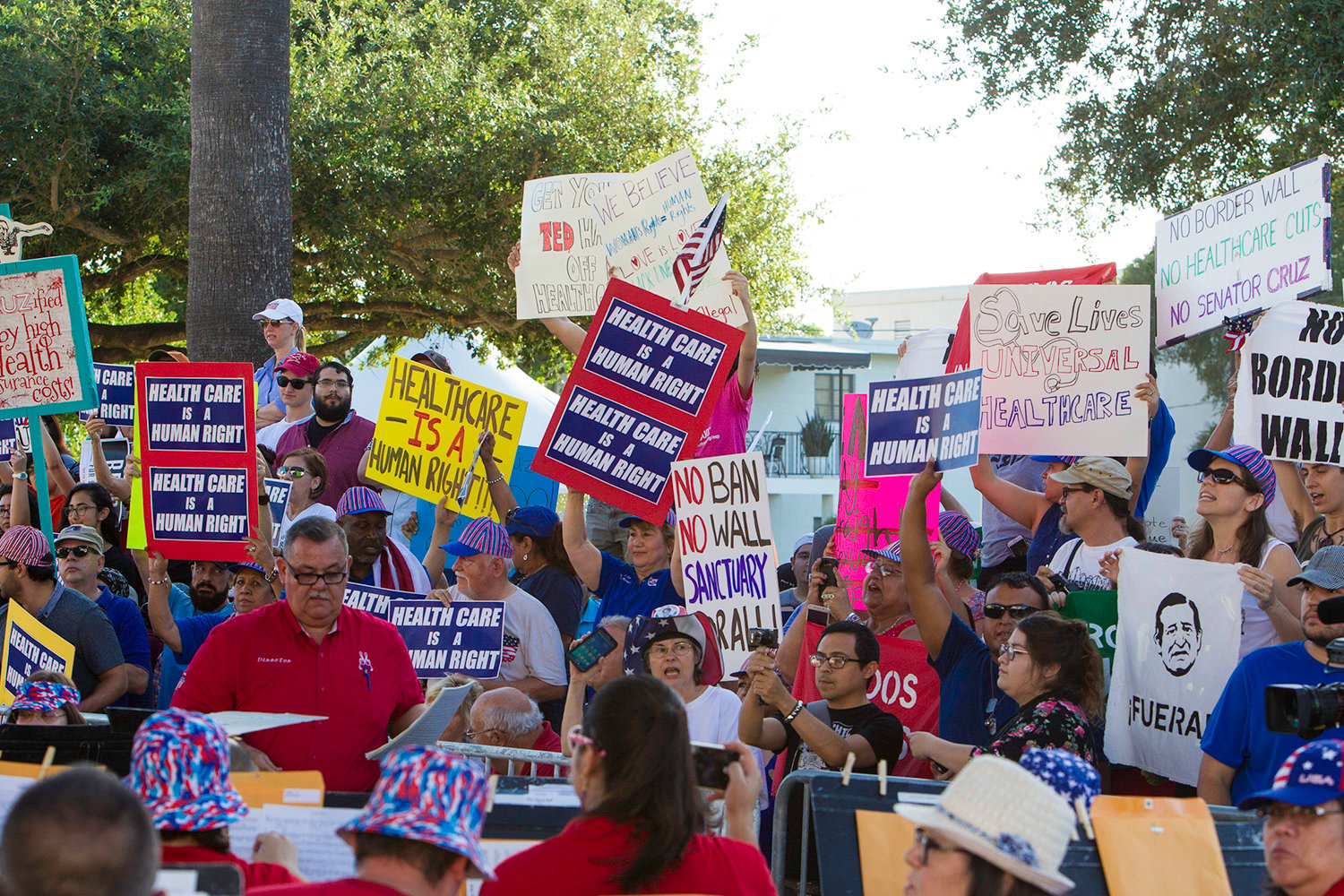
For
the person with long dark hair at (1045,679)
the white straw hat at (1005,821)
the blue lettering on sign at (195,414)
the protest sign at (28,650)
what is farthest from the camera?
the blue lettering on sign at (195,414)

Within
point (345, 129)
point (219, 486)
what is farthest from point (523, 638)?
point (345, 129)

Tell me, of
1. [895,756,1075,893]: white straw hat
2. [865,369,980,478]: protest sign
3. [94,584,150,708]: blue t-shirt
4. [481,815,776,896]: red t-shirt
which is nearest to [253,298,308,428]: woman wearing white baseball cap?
[94,584,150,708]: blue t-shirt

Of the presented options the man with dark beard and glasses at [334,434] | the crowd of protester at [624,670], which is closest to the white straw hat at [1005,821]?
the crowd of protester at [624,670]

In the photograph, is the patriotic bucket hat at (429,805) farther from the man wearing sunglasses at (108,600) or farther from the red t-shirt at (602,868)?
the man wearing sunglasses at (108,600)

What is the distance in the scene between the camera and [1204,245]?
836cm

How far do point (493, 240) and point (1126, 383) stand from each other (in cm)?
1033

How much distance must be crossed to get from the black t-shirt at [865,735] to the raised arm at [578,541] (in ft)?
6.23

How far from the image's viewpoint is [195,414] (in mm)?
8086

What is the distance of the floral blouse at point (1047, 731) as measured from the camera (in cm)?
513

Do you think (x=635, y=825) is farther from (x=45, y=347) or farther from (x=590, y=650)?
(x=45, y=347)

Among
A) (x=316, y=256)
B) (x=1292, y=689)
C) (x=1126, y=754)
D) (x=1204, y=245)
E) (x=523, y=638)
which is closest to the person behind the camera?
(x=1292, y=689)

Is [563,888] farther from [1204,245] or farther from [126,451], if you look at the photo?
[126,451]

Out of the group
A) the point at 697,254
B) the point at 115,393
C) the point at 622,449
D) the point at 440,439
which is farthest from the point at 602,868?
the point at 115,393

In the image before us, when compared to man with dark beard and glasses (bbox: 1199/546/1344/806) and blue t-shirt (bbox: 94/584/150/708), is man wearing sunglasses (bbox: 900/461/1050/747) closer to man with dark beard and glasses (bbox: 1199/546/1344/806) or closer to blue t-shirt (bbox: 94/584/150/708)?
man with dark beard and glasses (bbox: 1199/546/1344/806)
